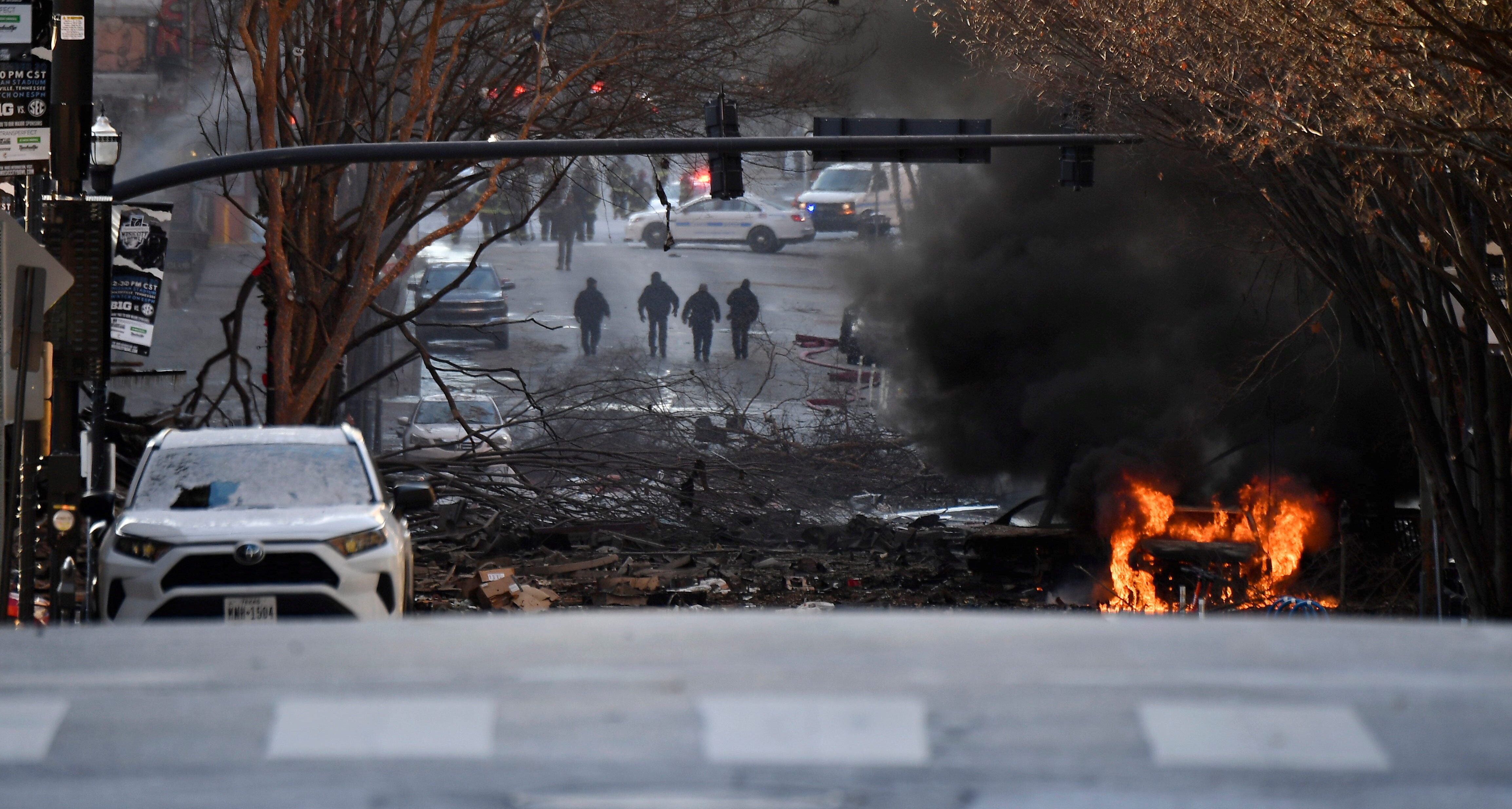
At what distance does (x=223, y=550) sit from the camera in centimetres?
867

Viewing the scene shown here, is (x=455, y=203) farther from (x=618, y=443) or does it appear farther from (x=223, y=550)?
(x=223, y=550)

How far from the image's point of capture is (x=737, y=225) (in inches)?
1642

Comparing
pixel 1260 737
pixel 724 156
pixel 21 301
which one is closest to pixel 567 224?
pixel 724 156

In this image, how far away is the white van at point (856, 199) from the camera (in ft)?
131

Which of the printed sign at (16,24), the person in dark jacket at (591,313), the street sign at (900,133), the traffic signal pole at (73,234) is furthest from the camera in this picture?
the person in dark jacket at (591,313)

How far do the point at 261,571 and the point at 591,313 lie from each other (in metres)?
27.6

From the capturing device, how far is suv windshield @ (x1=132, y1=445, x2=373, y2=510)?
30.5 ft

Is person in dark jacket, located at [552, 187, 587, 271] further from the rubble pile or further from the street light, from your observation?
the street light

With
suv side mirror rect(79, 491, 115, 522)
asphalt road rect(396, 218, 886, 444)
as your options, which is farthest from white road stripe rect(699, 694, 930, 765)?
asphalt road rect(396, 218, 886, 444)

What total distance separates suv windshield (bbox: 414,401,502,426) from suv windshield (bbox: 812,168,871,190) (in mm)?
13923

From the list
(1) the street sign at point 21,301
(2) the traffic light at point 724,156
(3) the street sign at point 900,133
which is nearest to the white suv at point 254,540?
(1) the street sign at point 21,301

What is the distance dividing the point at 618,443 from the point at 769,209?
55.9 feet

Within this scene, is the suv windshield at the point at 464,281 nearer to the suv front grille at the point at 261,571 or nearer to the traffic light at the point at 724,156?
the traffic light at the point at 724,156

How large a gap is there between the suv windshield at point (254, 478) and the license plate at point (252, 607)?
765 mm
